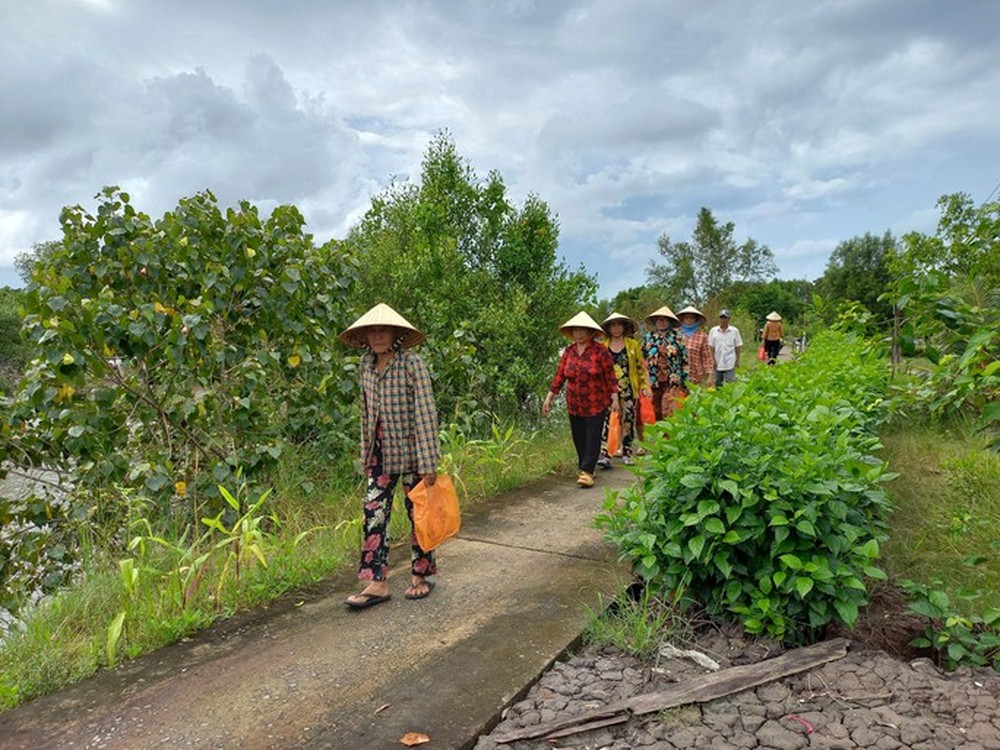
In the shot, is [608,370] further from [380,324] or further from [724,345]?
[724,345]

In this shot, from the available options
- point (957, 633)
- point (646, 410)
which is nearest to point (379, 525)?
point (957, 633)

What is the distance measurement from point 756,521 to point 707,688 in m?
0.86

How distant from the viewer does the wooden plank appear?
9.10 ft

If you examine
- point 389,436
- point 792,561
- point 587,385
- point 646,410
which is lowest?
point 792,561

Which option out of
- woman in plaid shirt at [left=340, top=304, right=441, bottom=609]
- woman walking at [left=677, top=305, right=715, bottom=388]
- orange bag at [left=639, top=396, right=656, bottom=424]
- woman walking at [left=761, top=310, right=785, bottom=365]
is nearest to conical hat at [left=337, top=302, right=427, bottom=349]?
woman in plaid shirt at [left=340, top=304, right=441, bottom=609]

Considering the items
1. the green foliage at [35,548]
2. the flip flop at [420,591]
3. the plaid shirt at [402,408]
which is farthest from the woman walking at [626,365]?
the green foliage at [35,548]

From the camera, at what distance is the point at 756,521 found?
3500 millimetres

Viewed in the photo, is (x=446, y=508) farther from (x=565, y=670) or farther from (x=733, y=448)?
(x=733, y=448)

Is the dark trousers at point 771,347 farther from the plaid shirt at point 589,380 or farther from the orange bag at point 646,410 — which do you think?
the plaid shirt at point 589,380

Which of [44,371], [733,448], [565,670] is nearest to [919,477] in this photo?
[733,448]

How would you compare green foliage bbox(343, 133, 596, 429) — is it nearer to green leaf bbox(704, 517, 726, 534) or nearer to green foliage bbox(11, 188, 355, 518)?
green foliage bbox(11, 188, 355, 518)

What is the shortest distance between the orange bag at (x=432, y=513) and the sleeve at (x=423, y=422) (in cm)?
12

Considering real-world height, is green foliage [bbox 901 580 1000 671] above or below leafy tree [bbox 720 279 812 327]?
below

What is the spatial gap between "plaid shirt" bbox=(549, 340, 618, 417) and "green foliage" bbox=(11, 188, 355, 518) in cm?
233
